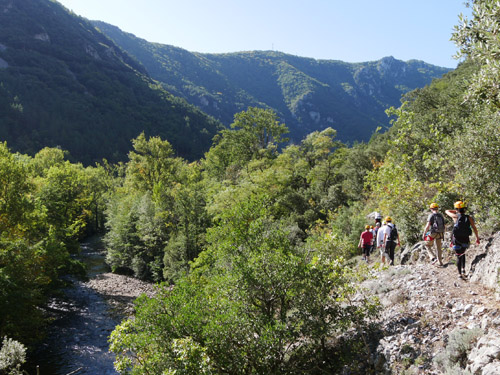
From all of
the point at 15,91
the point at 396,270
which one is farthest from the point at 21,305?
the point at 15,91

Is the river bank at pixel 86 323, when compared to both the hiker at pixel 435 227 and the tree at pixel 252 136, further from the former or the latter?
the tree at pixel 252 136

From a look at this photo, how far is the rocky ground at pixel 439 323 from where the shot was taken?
6.27m

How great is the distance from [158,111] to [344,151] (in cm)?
11835

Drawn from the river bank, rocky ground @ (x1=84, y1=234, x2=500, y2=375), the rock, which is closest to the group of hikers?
rocky ground @ (x1=84, y1=234, x2=500, y2=375)

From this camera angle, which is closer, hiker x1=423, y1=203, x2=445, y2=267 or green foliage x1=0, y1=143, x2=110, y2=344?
hiker x1=423, y1=203, x2=445, y2=267

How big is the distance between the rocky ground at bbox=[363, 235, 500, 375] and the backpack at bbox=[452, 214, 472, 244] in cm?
77

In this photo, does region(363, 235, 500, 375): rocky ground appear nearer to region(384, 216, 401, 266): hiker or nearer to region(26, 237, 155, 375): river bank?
region(384, 216, 401, 266): hiker

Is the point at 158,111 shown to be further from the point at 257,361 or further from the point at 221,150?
the point at 257,361

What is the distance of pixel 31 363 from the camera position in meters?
17.1

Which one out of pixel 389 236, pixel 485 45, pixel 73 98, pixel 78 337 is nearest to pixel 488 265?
pixel 389 236

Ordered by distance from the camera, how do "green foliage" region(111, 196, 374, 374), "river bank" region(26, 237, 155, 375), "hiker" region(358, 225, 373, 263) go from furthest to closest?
1. "river bank" region(26, 237, 155, 375)
2. "hiker" region(358, 225, 373, 263)
3. "green foliage" region(111, 196, 374, 374)

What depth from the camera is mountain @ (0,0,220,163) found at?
108438mm

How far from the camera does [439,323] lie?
7680 millimetres

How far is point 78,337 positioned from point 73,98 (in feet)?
441
